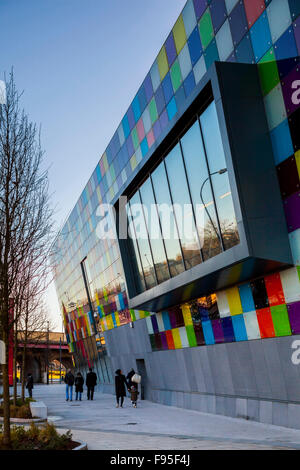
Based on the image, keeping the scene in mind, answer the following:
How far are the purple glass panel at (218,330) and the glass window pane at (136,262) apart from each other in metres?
4.87

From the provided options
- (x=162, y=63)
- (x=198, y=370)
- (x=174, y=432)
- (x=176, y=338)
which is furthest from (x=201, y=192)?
(x=176, y=338)

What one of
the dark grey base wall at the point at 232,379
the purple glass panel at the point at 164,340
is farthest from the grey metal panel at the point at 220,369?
the purple glass panel at the point at 164,340

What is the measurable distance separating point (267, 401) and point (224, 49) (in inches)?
425

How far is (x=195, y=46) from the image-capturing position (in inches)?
658

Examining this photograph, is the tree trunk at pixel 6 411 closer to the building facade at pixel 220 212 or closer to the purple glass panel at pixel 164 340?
the building facade at pixel 220 212

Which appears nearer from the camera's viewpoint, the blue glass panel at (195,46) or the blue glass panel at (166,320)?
the blue glass panel at (195,46)

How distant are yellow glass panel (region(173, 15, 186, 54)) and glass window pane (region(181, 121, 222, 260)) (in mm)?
4021

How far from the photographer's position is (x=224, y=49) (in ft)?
48.9

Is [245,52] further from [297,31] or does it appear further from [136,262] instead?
[136,262]

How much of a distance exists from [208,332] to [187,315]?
2073 mm

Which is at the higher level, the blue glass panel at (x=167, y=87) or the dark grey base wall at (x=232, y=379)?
the blue glass panel at (x=167, y=87)

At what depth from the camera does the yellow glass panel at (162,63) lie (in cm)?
1927

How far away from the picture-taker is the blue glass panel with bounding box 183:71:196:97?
17163 mm
